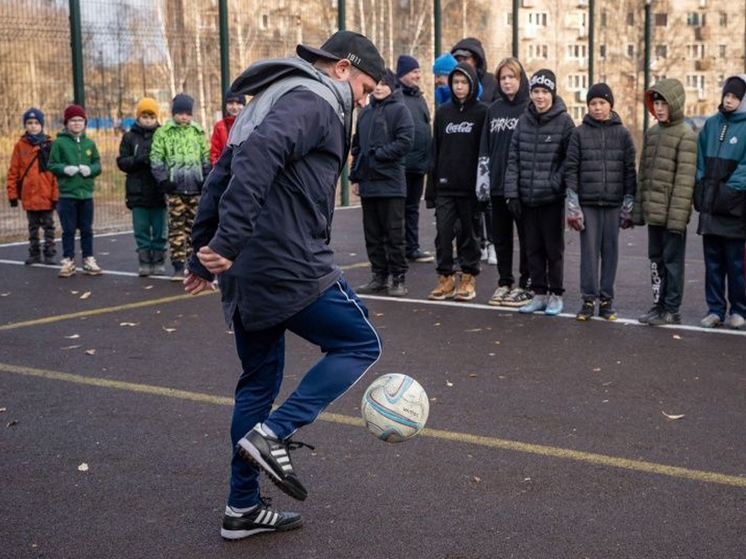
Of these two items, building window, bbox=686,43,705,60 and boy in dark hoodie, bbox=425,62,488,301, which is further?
building window, bbox=686,43,705,60

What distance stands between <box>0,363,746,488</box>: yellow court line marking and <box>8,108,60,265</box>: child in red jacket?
6.68 metres

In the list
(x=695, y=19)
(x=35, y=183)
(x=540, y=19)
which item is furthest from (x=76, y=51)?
(x=695, y=19)

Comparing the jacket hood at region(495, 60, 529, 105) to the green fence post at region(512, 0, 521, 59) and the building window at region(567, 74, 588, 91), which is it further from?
the building window at region(567, 74, 588, 91)

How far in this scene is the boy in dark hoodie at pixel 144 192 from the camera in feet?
42.1

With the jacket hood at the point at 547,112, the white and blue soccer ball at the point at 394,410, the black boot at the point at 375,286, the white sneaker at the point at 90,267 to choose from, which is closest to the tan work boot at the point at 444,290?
the black boot at the point at 375,286

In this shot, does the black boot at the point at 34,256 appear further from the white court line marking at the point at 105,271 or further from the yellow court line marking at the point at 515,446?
the yellow court line marking at the point at 515,446

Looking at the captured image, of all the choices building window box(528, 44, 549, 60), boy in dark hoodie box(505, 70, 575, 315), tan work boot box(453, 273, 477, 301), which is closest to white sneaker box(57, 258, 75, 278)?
tan work boot box(453, 273, 477, 301)

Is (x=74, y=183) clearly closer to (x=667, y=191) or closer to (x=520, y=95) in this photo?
(x=520, y=95)

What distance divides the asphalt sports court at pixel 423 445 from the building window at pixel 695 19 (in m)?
24.8

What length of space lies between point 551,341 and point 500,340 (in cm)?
40

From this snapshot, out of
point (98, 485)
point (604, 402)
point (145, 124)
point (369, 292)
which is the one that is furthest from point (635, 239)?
point (98, 485)

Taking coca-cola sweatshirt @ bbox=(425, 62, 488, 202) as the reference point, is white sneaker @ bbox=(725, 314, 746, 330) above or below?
below

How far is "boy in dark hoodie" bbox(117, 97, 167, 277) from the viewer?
12.8 m

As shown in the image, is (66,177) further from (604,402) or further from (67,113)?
(604,402)
